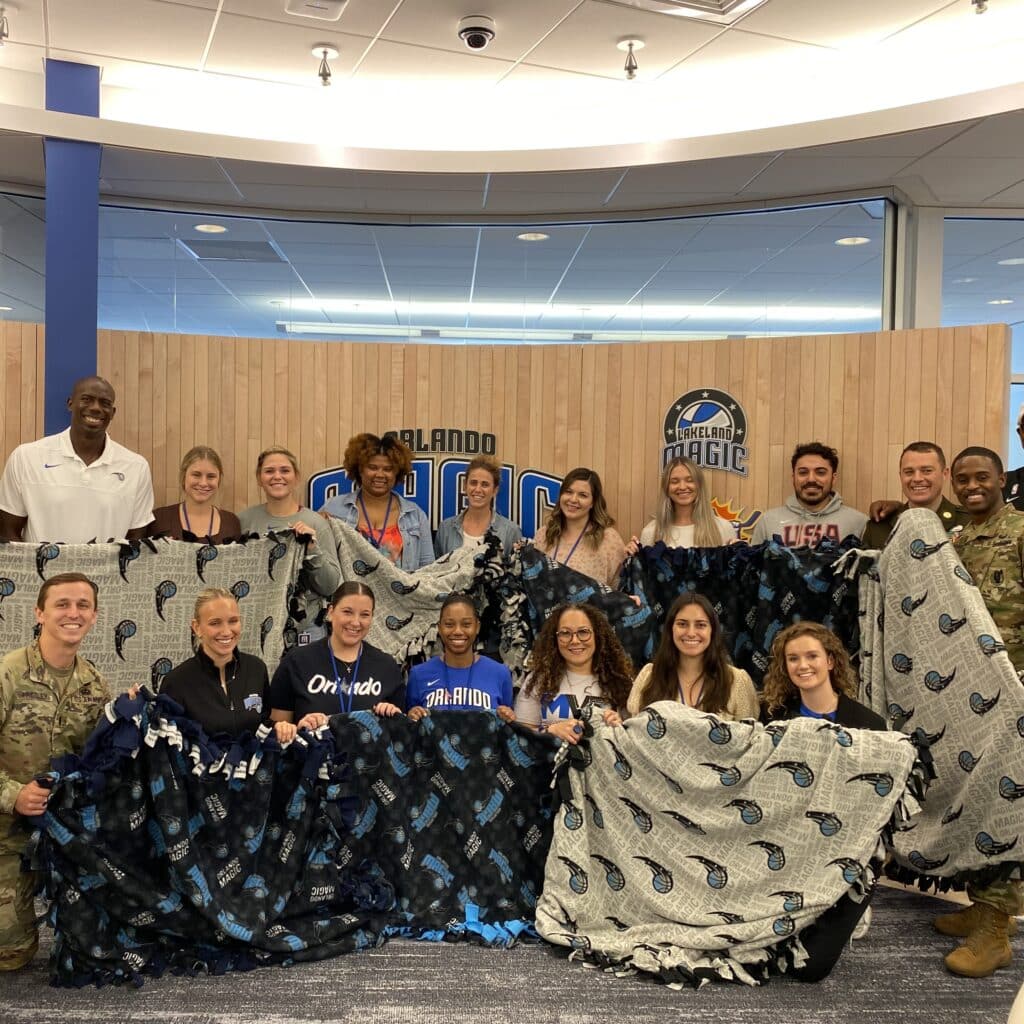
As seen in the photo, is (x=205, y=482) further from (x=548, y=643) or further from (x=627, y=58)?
(x=627, y=58)

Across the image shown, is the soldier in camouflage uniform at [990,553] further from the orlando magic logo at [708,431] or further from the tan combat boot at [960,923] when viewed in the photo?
the orlando magic logo at [708,431]

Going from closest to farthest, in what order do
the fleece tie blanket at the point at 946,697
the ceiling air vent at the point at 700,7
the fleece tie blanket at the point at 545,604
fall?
the fleece tie blanket at the point at 946,697
the fleece tie blanket at the point at 545,604
the ceiling air vent at the point at 700,7

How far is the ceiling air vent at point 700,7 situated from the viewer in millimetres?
5320

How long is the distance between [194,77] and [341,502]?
110 inches

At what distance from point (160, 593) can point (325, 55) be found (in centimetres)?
318

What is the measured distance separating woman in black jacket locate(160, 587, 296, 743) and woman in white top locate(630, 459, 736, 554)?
2.27 m

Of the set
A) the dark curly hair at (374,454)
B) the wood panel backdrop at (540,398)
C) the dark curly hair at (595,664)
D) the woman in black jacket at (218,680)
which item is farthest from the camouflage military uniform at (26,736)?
the wood panel backdrop at (540,398)

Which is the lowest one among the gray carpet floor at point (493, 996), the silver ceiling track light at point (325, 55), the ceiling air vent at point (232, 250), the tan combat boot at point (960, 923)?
the gray carpet floor at point (493, 996)

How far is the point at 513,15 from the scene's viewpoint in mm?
5559

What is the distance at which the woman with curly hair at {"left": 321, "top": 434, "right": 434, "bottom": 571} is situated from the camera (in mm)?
5605

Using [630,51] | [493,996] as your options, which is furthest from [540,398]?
[493,996]

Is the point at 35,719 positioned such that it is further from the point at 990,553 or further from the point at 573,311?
the point at 573,311

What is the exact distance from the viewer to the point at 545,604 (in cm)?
512

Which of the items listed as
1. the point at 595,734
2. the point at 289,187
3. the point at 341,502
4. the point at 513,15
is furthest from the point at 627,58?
the point at 595,734
